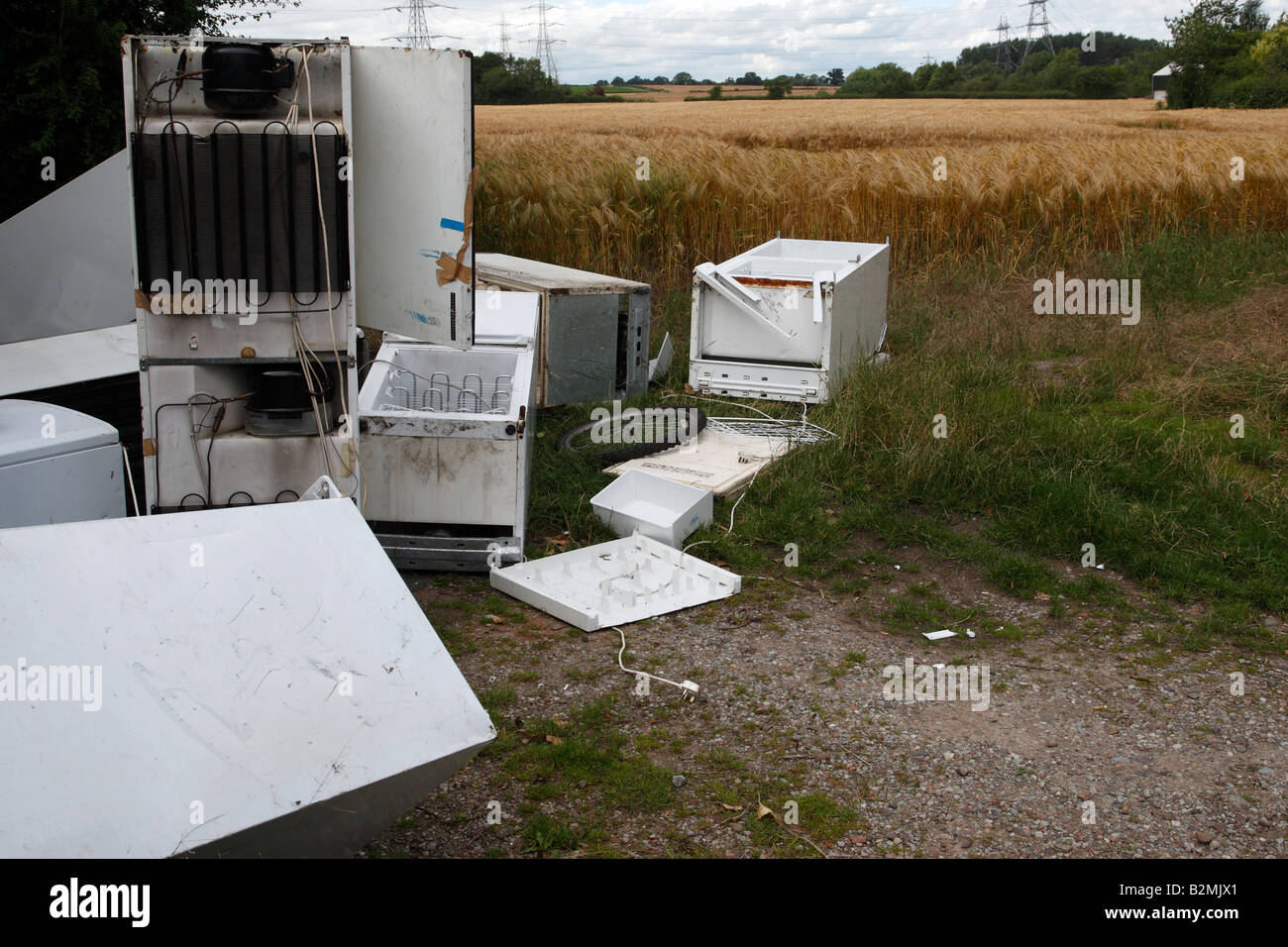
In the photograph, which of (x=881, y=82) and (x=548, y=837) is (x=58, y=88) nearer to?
(x=548, y=837)

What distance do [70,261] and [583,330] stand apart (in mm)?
3221

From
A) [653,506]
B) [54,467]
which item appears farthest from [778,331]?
[54,467]

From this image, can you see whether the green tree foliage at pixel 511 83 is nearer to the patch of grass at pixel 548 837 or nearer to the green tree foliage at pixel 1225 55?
the green tree foliage at pixel 1225 55

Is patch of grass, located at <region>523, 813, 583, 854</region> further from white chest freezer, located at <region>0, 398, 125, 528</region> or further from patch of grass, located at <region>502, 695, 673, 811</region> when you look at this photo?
white chest freezer, located at <region>0, 398, 125, 528</region>

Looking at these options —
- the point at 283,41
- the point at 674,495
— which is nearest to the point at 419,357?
the point at 674,495

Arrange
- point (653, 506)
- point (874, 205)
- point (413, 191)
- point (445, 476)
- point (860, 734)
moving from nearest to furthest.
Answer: point (860, 734) → point (413, 191) → point (445, 476) → point (653, 506) → point (874, 205)

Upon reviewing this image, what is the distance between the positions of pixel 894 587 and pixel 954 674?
3.11 feet

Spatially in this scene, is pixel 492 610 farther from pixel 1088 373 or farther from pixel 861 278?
pixel 1088 373

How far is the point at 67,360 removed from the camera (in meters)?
5.16

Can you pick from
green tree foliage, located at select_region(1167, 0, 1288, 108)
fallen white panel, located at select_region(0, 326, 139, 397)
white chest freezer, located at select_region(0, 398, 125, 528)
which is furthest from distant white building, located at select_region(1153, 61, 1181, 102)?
white chest freezer, located at select_region(0, 398, 125, 528)

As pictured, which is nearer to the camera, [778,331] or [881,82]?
[778,331]

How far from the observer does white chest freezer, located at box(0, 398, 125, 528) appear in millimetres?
3793

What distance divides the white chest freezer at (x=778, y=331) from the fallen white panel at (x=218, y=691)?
519 cm

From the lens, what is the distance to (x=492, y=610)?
192 inches
